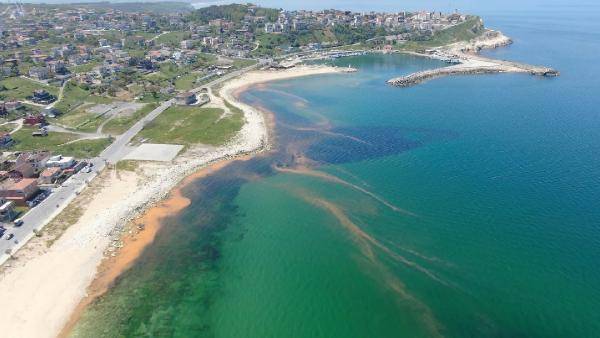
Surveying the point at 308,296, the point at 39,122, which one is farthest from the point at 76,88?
the point at 308,296

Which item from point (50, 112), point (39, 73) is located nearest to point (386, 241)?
point (50, 112)

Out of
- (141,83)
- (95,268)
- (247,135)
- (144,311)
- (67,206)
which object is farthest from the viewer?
(141,83)

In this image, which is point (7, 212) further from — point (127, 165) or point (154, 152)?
point (154, 152)

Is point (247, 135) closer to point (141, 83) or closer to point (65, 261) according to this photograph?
point (65, 261)

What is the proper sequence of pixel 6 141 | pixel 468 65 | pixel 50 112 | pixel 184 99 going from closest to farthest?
pixel 6 141, pixel 50 112, pixel 184 99, pixel 468 65

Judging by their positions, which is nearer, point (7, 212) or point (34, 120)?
point (7, 212)
